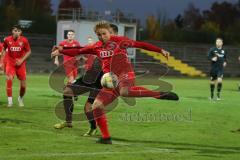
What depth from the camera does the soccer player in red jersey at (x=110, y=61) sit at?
12.0 metres

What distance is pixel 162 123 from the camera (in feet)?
51.0

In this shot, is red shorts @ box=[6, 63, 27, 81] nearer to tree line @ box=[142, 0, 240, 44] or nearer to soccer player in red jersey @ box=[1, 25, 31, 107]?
soccer player in red jersey @ box=[1, 25, 31, 107]

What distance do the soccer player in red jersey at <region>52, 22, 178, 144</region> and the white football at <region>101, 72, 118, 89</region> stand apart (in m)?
0.07

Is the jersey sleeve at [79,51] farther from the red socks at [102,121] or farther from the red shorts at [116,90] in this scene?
the red socks at [102,121]

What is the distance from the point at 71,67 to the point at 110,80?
29.1 feet

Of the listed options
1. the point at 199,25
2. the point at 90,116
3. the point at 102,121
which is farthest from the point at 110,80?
the point at 199,25

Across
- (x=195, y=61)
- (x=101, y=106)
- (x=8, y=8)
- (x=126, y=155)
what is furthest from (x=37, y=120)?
(x=8, y=8)

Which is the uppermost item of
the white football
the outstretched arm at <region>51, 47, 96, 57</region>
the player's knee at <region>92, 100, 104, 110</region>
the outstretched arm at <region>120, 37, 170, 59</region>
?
the outstretched arm at <region>120, 37, 170, 59</region>

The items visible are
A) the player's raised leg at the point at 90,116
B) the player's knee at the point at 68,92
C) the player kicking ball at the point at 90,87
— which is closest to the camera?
the player kicking ball at the point at 90,87

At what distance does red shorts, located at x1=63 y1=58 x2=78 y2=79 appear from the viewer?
62.8ft

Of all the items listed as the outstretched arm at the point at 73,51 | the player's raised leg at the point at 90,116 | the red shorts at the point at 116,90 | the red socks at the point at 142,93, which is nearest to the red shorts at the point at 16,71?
the player's raised leg at the point at 90,116

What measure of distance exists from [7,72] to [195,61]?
150 feet

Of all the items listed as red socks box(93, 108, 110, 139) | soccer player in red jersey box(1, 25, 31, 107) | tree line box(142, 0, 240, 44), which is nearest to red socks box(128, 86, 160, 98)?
red socks box(93, 108, 110, 139)

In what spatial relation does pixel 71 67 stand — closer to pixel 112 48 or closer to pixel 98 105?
pixel 112 48
